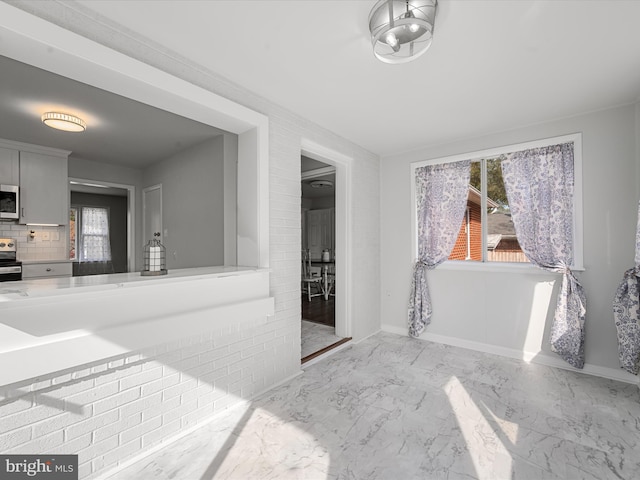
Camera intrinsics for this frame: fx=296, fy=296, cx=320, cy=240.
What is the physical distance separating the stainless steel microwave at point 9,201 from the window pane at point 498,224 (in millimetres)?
6087

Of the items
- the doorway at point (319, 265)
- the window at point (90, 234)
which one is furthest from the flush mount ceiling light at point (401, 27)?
the window at point (90, 234)

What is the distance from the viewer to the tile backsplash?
412 cm

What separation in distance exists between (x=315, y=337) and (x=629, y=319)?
305 centimetres

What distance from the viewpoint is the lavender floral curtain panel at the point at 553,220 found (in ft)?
9.37

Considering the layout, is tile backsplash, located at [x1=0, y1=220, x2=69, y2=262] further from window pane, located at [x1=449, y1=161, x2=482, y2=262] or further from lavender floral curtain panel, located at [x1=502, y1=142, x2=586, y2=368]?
lavender floral curtain panel, located at [x1=502, y1=142, x2=586, y2=368]

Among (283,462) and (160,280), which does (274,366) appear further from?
(160,280)

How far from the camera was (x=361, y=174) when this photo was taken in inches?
154

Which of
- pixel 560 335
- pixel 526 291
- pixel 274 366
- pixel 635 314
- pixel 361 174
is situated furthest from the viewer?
pixel 361 174

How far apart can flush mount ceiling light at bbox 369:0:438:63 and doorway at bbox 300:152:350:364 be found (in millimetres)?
1692

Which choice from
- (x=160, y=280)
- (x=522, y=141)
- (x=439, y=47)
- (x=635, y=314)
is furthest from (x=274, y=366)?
(x=522, y=141)

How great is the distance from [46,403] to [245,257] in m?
1.47

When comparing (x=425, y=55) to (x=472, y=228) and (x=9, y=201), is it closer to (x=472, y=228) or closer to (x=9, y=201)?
(x=472, y=228)

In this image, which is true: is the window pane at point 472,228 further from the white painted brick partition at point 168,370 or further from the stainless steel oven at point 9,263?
the stainless steel oven at point 9,263

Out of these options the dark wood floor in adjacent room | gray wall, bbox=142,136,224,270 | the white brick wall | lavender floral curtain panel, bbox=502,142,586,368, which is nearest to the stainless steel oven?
gray wall, bbox=142,136,224,270
